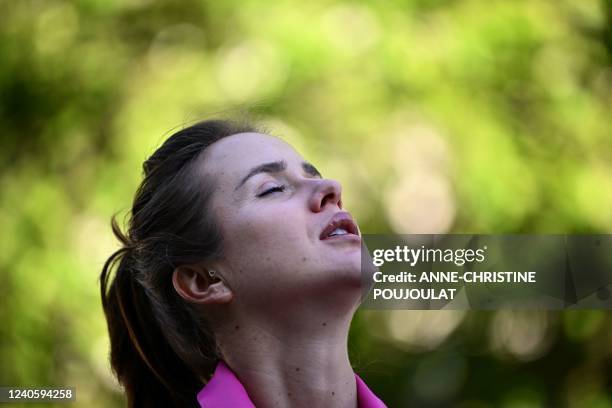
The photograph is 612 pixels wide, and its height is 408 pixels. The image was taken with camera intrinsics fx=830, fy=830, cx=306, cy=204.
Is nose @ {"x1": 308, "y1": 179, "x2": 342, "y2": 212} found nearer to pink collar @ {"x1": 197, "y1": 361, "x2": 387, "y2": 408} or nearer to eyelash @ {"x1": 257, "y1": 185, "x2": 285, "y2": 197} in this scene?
eyelash @ {"x1": 257, "y1": 185, "x2": 285, "y2": 197}

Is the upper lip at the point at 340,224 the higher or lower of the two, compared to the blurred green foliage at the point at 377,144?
lower

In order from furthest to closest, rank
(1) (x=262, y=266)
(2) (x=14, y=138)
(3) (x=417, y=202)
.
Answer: (2) (x=14, y=138), (3) (x=417, y=202), (1) (x=262, y=266)

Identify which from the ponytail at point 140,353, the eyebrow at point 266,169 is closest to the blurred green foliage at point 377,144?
the ponytail at point 140,353

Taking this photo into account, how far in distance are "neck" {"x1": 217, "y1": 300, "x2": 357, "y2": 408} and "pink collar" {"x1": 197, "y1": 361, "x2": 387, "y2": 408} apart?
0.02m

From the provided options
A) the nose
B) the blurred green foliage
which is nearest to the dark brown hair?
the nose

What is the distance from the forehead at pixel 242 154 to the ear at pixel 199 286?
0.43 ft

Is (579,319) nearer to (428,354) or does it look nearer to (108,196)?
(428,354)

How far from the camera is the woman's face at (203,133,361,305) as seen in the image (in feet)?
3.30

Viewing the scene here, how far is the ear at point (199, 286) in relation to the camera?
3.49 feet

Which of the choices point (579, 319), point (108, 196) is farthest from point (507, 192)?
point (108, 196)

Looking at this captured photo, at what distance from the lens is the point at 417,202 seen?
1995 mm

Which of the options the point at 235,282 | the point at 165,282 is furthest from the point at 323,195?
the point at 165,282

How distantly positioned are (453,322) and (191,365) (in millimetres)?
1056

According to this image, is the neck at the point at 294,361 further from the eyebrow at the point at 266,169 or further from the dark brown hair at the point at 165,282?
the eyebrow at the point at 266,169
